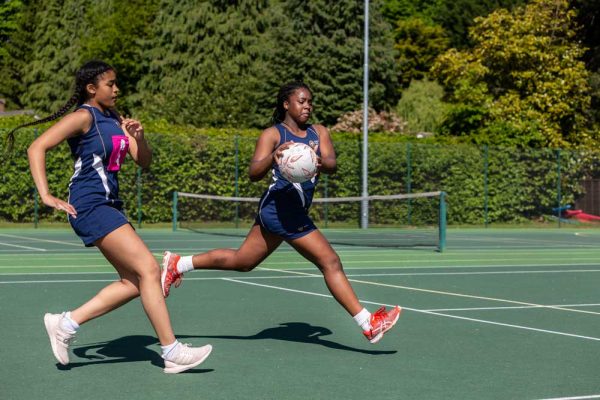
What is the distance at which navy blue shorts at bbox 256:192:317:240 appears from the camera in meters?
7.86

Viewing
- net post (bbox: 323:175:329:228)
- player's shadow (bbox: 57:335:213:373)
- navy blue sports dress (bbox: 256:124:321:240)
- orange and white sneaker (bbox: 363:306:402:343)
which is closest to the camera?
player's shadow (bbox: 57:335:213:373)

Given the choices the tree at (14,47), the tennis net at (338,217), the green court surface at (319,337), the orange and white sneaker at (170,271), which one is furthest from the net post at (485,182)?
the tree at (14,47)

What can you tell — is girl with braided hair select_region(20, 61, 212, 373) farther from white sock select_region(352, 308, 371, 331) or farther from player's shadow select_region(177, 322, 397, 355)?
player's shadow select_region(177, 322, 397, 355)

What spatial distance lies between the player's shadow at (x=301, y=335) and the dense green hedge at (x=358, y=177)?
21065mm

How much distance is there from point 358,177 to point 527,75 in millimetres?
14029

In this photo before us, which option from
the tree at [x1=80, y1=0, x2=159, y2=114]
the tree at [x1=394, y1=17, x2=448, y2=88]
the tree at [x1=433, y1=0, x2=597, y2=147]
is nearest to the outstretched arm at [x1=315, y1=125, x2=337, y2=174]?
the tree at [x1=433, y1=0, x2=597, y2=147]

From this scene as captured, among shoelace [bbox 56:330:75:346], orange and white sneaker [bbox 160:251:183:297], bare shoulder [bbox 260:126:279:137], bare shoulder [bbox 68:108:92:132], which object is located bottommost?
shoelace [bbox 56:330:75:346]

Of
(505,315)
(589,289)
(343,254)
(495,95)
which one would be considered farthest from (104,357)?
(495,95)

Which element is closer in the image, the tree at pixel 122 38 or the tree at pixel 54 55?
the tree at pixel 122 38

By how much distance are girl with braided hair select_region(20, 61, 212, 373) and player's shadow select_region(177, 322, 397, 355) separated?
5.12ft

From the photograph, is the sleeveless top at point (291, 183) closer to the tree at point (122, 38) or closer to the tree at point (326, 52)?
the tree at point (326, 52)

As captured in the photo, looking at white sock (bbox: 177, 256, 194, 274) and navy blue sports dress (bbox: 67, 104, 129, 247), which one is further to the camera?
white sock (bbox: 177, 256, 194, 274)

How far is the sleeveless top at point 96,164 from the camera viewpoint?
693cm

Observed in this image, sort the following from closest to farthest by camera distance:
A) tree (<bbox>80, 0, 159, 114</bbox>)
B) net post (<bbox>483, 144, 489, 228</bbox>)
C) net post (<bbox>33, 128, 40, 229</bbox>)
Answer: net post (<bbox>33, 128, 40, 229</bbox>) → net post (<bbox>483, 144, 489, 228</bbox>) → tree (<bbox>80, 0, 159, 114</bbox>)
